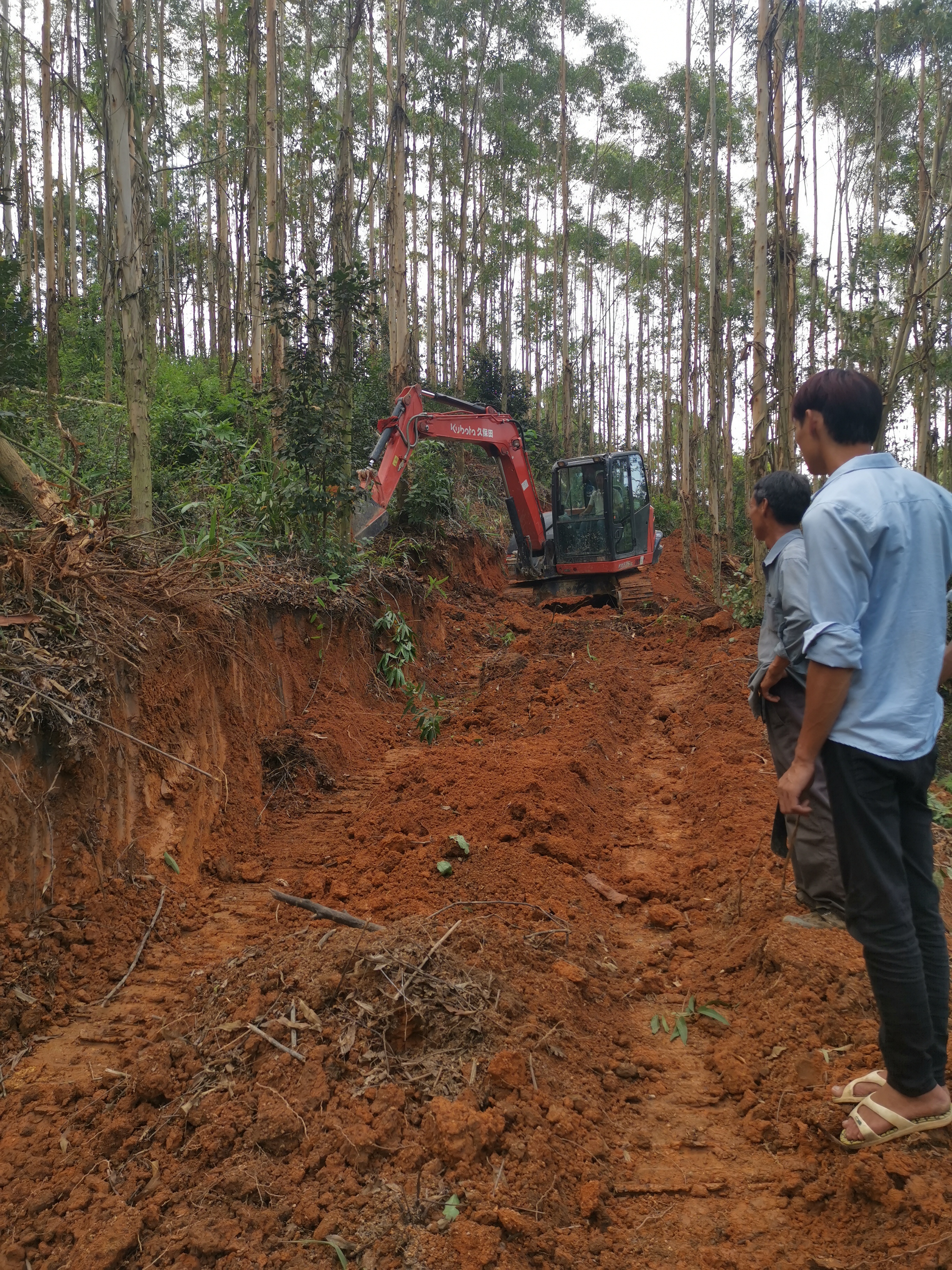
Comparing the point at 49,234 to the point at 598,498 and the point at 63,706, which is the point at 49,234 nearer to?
the point at 598,498

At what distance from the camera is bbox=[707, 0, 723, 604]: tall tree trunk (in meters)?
15.8

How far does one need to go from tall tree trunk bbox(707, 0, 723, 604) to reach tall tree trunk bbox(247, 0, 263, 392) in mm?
8422

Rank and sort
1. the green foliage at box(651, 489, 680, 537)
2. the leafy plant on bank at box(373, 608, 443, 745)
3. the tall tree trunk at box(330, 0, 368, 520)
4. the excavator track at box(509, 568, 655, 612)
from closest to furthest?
1. the leafy plant on bank at box(373, 608, 443, 745)
2. the tall tree trunk at box(330, 0, 368, 520)
3. the excavator track at box(509, 568, 655, 612)
4. the green foliage at box(651, 489, 680, 537)

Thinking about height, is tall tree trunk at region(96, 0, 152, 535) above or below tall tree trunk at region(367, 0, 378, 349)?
below

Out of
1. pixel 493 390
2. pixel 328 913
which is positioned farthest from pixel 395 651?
pixel 493 390

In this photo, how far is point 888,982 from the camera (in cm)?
219

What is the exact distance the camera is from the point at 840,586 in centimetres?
218

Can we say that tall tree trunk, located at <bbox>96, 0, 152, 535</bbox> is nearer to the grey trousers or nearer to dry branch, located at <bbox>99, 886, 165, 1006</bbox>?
dry branch, located at <bbox>99, 886, 165, 1006</bbox>

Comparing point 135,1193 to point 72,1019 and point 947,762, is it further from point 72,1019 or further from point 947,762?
point 947,762

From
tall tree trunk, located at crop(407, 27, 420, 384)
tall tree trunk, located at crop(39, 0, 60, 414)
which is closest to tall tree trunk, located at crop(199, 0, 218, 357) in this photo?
tall tree trunk, located at crop(39, 0, 60, 414)

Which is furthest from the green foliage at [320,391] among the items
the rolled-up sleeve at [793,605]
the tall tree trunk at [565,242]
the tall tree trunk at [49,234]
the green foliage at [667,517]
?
the green foliage at [667,517]

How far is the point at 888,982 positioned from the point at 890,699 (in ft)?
2.45

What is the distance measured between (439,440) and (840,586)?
13.7 metres

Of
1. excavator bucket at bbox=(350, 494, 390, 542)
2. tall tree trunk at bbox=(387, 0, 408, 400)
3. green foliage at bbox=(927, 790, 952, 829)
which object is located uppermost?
tall tree trunk at bbox=(387, 0, 408, 400)
